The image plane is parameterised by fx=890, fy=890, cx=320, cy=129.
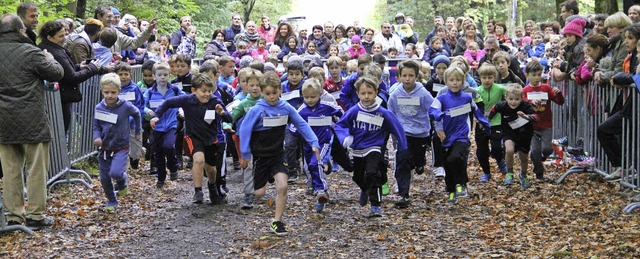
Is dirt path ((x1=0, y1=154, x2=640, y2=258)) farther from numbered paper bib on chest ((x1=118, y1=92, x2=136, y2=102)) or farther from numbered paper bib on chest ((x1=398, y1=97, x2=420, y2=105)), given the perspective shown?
numbered paper bib on chest ((x1=118, y1=92, x2=136, y2=102))

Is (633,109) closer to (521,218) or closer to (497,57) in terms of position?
(521,218)

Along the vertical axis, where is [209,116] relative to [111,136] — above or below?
above

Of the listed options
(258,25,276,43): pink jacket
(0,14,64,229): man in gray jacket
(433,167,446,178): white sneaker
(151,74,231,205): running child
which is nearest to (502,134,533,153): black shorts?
(433,167,446,178): white sneaker

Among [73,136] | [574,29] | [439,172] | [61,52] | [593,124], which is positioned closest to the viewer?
[61,52]

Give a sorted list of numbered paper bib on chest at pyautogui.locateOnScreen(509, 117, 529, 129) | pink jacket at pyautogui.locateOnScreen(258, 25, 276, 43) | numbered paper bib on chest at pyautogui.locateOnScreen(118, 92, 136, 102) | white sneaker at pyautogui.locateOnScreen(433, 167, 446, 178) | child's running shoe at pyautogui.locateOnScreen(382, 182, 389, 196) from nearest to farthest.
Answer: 1. child's running shoe at pyautogui.locateOnScreen(382, 182, 389, 196)
2. numbered paper bib on chest at pyautogui.locateOnScreen(509, 117, 529, 129)
3. numbered paper bib on chest at pyautogui.locateOnScreen(118, 92, 136, 102)
4. white sneaker at pyautogui.locateOnScreen(433, 167, 446, 178)
5. pink jacket at pyautogui.locateOnScreen(258, 25, 276, 43)

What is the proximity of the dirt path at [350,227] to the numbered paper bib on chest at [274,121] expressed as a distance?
1.12m

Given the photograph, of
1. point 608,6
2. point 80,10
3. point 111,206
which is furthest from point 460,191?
point 80,10

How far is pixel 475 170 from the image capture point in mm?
14500

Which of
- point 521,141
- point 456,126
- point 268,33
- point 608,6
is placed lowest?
point 521,141

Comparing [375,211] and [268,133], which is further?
[375,211]

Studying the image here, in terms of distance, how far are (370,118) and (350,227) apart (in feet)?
4.21

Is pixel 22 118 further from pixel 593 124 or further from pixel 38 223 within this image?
pixel 593 124

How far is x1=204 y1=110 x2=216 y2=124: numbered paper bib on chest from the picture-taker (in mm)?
10891

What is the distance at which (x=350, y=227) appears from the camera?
979 cm
